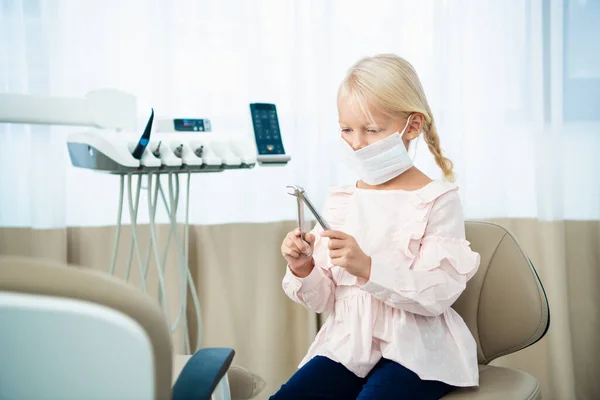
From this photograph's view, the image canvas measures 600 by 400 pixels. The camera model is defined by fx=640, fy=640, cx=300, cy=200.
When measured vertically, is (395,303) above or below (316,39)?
below

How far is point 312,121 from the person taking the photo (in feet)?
6.95

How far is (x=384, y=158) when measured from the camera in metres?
1.36

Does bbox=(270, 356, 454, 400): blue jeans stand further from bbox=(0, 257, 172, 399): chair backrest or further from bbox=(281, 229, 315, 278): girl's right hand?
bbox=(0, 257, 172, 399): chair backrest

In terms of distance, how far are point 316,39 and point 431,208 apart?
972 millimetres

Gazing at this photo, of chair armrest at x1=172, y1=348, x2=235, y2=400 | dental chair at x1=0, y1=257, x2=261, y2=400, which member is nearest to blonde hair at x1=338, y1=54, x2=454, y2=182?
chair armrest at x1=172, y1=348, x2=235, y2=400

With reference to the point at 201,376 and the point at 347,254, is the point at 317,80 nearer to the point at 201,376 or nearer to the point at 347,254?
the point at 347,254

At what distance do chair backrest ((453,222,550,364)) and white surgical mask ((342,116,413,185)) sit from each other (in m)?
0.24

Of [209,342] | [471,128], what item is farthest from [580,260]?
[209,342]

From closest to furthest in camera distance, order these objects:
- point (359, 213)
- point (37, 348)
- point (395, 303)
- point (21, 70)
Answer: point (37, 348) < point (395, 303) < point (359, 213) < point (21, 70)

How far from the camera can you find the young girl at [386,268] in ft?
3.96

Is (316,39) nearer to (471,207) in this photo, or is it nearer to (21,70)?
(471,207)

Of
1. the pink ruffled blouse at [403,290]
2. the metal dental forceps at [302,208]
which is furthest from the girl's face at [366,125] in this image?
the metal dental forceps at [302,208]

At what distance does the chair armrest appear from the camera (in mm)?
728

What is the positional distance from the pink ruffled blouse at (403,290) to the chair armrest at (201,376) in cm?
44
